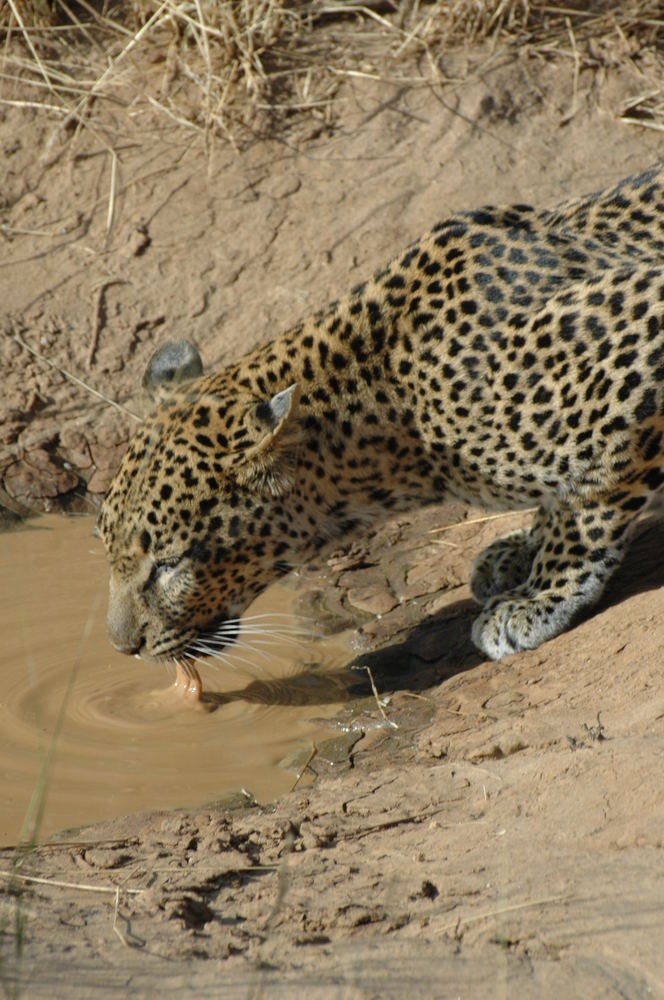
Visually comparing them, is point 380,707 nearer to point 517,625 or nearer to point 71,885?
point 517,625

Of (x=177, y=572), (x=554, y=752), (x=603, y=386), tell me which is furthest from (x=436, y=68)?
(x=554, y=752)

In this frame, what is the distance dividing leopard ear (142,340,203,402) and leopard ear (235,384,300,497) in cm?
72

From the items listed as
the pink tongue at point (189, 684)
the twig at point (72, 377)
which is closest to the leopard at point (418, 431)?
the pink tongue at point (189, 684)

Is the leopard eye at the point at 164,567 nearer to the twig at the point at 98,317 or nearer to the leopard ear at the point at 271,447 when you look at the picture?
the leopard ear at the point at 271,447

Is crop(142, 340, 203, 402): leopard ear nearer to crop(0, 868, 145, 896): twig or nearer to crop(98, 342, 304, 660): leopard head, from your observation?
crop(98, 342, 304, 660): leopard head

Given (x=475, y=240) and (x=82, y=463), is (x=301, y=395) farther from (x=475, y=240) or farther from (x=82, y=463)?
(x=82, y=463)

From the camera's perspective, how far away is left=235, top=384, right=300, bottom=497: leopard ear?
590 cm

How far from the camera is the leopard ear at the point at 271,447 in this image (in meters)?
5.90

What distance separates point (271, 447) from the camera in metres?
6.07

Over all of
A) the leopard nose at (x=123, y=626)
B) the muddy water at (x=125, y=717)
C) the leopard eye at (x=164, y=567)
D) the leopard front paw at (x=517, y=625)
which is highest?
the leopard eye at (x=164, y=567)

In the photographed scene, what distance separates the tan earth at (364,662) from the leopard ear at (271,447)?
54.0 inches

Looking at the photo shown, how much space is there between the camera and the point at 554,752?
5078 mm

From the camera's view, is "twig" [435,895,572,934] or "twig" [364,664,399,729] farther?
"twig" [364,664,399,729]

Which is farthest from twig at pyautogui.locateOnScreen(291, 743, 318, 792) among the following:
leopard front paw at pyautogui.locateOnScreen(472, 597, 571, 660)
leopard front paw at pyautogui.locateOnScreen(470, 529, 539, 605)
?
leopard front paw at pyautogui.locateOnScreen(470, 529, 539, 605)
